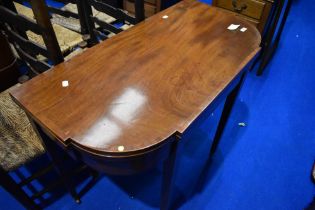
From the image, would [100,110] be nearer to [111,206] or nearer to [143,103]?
[143,103]

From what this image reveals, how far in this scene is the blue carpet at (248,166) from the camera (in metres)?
1.31

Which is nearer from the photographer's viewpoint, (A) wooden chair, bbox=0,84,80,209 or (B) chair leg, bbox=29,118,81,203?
(B) chair leg, bbox=29,118,81,203

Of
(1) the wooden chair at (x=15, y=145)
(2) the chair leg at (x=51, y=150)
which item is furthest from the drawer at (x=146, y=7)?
(2) the chair leg at (x=51, y=150)

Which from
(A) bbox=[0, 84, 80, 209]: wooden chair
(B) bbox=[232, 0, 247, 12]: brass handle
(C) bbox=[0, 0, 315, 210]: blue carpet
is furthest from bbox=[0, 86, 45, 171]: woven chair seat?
(B) bbox=[232, 0, 247, 12]: brass handle

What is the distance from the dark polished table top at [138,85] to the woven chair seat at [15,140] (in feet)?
1.05

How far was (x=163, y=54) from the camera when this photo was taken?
979 millimetres

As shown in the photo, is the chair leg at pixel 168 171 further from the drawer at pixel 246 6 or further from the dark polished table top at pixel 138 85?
the drawer at pixel 246 6

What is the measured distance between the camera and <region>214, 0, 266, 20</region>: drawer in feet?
5.92

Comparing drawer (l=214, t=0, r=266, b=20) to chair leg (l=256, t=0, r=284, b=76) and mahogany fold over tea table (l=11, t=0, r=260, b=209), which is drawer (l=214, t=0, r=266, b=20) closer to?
chair leg (l=256, t=0, r=284, b=76)

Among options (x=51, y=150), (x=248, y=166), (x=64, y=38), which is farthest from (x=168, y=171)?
(x=64, y=38)

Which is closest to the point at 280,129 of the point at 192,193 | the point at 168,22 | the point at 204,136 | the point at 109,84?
the point at 204,136

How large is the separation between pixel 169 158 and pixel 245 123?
109 centimetres

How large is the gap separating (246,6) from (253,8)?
0.20 ft

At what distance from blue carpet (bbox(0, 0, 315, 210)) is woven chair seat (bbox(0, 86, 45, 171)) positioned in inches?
17.2
